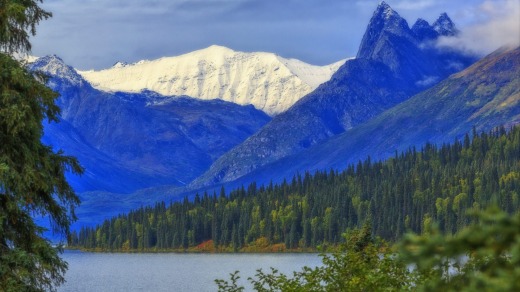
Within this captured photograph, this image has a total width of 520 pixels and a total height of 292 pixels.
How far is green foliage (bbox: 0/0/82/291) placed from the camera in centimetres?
2373

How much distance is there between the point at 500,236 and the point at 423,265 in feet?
2.10

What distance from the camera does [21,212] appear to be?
2475cm

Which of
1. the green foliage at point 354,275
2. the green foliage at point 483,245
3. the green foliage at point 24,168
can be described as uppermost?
the green foliage at point 24,168

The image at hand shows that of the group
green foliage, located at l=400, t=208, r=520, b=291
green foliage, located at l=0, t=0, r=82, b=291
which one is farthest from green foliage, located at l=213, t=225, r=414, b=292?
green foliage, located at l=400, t=208, r=520, b=291

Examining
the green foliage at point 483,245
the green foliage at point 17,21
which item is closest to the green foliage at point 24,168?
the green foliage at point 17,21

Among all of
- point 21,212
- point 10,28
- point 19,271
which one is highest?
point 10,28

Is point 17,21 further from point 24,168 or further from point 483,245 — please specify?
point 483,245

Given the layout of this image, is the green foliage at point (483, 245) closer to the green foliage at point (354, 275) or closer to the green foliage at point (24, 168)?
the green foliage at point (354, 275)

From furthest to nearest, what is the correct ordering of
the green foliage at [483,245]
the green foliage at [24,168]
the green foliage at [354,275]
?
the green foliage at [354,275]
the green foliage at [24,168]
the green foliage at [483,245]

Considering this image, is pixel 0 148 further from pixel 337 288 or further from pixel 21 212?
pixel 337 288

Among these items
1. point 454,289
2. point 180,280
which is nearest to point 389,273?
point 454,289

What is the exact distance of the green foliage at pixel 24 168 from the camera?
934 inches

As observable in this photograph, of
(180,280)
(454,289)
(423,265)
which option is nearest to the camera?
(423,265)

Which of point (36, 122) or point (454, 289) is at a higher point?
point (36, 122)
